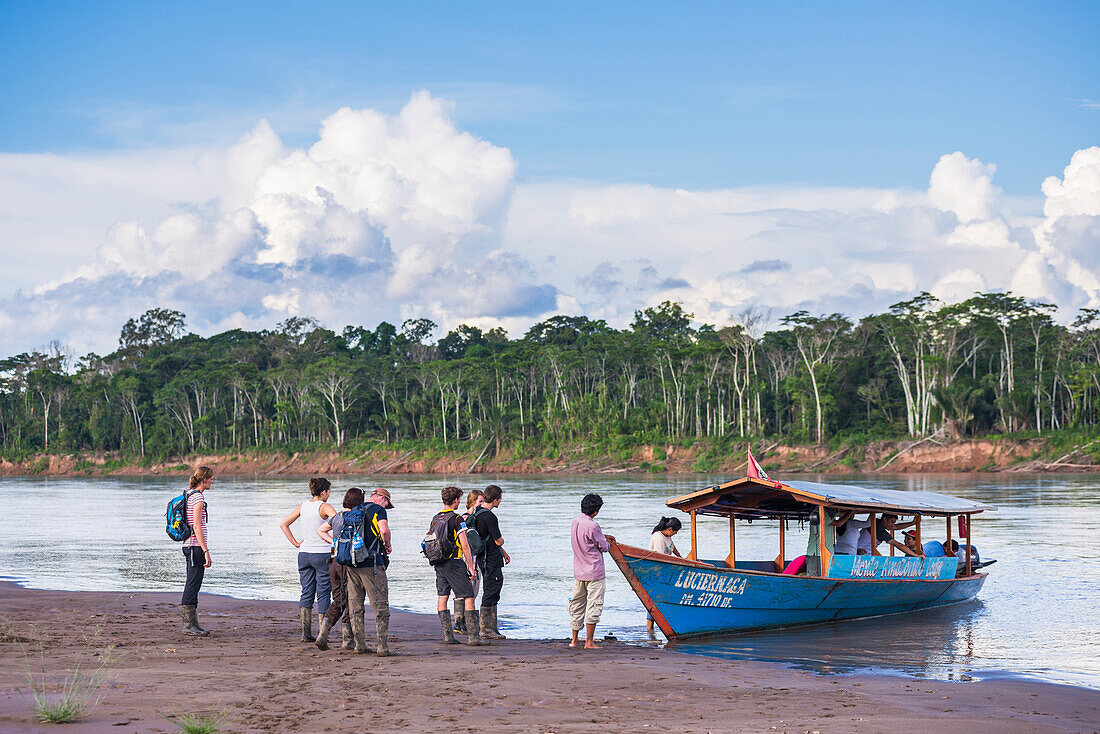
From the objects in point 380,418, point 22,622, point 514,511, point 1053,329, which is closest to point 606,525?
point 514,511

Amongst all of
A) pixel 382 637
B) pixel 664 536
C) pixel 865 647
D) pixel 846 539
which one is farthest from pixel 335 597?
pixel 846 539

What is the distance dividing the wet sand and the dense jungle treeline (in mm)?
60634

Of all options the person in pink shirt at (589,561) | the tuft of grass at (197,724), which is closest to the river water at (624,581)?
the person in pink shirt at (589,561)

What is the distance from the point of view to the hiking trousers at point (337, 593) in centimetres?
1098

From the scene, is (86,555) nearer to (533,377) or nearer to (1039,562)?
(1039,562)

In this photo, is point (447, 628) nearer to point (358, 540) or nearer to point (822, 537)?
point (358, 540)

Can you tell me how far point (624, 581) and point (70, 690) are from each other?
495 inches

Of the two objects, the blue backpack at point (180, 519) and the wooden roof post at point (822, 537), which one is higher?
the blue backpack at point (180, 519)

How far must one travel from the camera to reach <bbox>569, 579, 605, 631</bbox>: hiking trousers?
11.6m

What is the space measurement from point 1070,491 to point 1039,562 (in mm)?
25858

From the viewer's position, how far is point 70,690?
8367 mm

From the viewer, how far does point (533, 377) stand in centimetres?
8812

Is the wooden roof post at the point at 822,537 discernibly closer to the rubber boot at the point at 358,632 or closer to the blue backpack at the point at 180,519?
the rubber boot at the point at 358,632

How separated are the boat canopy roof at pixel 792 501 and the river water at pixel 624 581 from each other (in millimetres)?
1711
